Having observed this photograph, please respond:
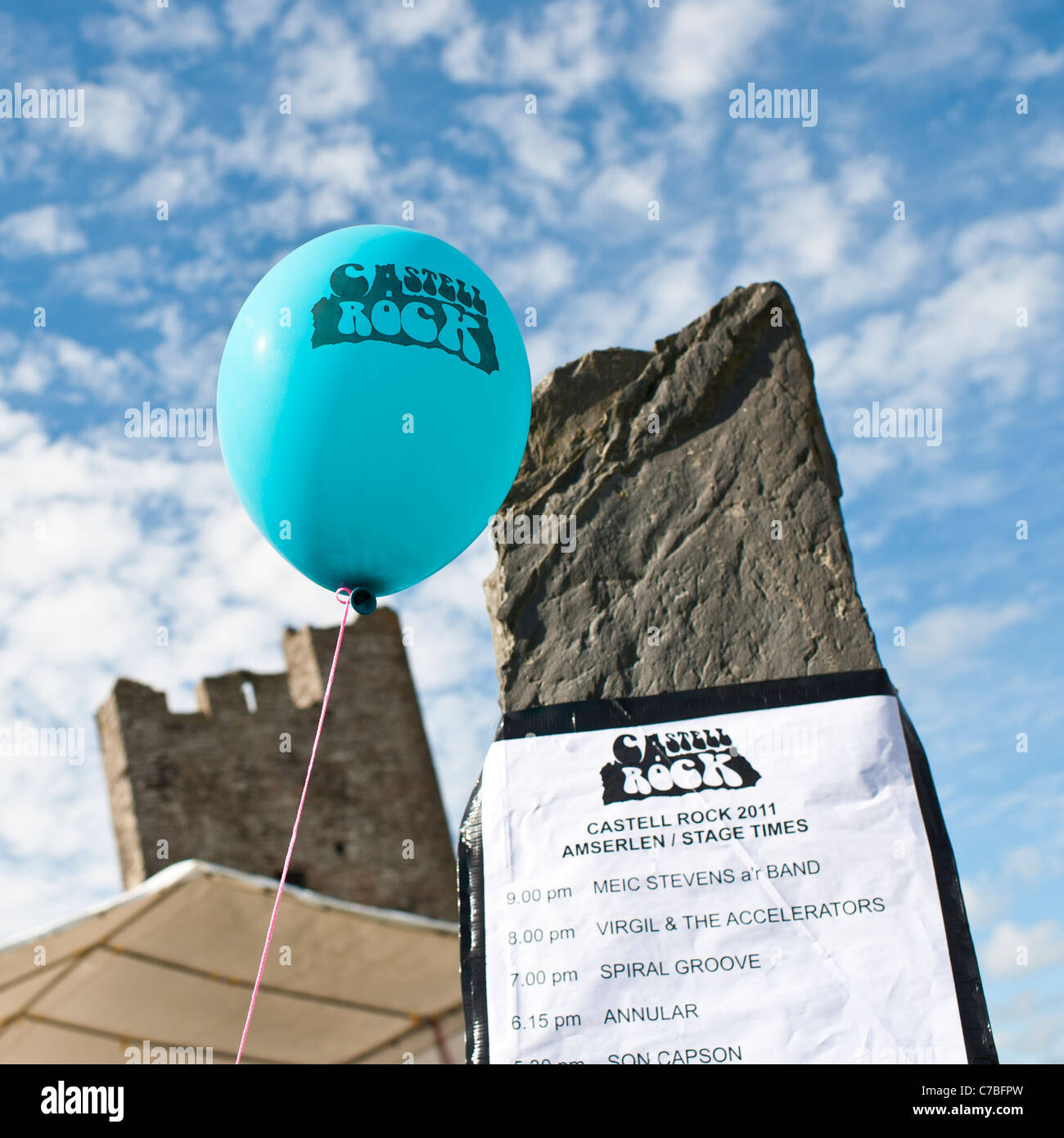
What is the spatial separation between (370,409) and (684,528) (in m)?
0.75

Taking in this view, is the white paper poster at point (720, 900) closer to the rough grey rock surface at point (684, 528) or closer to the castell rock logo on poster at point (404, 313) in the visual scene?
the rough grey rock surface at point (684, 528)

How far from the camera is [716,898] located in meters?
2.02

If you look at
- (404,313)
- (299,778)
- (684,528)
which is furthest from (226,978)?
(299,778)

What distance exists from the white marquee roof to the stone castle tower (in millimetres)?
6853

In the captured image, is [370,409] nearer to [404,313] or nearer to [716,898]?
[404,313]

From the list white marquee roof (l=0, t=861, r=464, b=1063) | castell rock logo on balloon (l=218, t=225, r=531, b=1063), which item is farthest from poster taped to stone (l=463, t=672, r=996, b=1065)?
white marquee roof (l=0, t=861, r=464, b=1063)

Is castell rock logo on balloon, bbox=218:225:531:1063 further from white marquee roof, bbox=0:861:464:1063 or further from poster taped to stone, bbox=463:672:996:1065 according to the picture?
white marquee roof, bbox=0:861:464:1063

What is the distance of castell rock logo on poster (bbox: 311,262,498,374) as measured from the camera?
2312 millimetres

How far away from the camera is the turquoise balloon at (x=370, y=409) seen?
2283 mm

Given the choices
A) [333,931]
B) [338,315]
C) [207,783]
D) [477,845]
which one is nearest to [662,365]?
[338,315]

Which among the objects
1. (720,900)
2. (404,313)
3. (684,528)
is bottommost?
(720,900)

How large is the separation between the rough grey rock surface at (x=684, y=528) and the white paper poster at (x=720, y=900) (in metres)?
0.17

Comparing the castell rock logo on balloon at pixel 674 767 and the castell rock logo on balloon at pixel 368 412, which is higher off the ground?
the castell rock logo on balloon at pixel 368 412

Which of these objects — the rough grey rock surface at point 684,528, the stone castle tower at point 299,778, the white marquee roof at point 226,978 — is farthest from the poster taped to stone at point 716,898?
the stone castle tower at point 299,778
